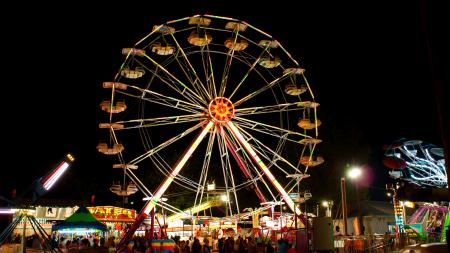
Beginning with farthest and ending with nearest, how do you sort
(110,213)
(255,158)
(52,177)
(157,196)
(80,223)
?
(110,213) → (255,158) → (157,196) → (80,223) → (52,177)

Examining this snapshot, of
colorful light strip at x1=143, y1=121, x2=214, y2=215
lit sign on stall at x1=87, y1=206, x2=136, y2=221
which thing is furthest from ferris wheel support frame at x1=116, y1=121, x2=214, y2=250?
lit sign on stall at x1=87, y1=206, x2=136, y2=221

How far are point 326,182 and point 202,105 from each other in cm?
2291

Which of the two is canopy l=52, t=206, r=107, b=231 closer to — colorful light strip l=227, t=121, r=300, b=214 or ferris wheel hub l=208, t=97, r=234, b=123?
ferris wheel hub l=208, t=97, r=234, b=123

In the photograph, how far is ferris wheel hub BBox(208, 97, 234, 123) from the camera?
25472mm

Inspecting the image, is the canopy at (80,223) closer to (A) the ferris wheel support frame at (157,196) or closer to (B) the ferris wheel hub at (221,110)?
(A) the ferris wheel support frame at (157,196)

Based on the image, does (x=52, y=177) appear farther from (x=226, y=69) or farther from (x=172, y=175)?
(x=226, y=69)

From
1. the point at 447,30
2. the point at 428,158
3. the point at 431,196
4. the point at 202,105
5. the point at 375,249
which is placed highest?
the point at 202,105

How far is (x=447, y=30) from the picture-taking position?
18.1ft

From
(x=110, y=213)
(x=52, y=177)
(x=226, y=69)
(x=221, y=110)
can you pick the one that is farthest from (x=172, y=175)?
(x=110, y=213)

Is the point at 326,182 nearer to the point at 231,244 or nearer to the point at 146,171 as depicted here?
the point at 146,171

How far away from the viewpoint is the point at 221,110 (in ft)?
84.4

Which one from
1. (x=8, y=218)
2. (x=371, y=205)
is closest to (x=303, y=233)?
(x=8, y=218)

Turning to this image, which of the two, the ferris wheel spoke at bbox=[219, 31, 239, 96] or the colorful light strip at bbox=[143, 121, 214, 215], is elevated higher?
the ferris wheel spoke at bbox=[219, 31, 239, 96]

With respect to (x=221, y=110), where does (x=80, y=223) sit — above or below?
below
